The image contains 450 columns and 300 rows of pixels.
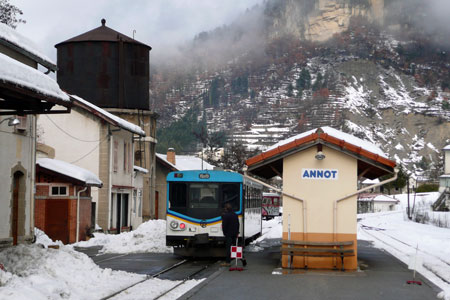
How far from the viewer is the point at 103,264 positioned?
21859 millimetres

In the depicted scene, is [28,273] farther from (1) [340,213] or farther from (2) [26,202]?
(2) [26,202]

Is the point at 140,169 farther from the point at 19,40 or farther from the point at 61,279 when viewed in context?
the point at 61,279

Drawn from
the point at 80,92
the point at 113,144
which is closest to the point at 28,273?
the point at 113,144

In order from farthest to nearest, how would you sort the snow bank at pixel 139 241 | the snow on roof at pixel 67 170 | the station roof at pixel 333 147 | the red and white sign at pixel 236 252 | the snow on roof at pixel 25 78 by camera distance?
1. the snow on roof at pixel 67 170
2. the snow bank at pixel 139 241
3. the red and white sign at pixel 236 252
4. the station roof at pixel 333 147
5. the snow on roof at pixel 25 78

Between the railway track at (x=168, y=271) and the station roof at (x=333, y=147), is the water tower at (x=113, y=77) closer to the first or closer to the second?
the railway track at (x=168, y=271)

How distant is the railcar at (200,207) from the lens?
23672 millimetres

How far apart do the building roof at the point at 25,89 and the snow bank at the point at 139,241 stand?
35.9 ft

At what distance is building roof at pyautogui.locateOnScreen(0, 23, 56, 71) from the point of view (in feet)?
74.6

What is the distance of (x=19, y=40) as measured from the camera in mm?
23938

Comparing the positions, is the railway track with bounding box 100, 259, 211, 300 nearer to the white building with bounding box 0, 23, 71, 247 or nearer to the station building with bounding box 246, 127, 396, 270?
the station building with bounding box 246, 127, 396, 270

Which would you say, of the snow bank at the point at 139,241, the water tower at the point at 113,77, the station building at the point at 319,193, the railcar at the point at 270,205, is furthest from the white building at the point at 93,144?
the railcar at the point at 270,205

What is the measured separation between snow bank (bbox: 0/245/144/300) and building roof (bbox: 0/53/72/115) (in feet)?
11.2

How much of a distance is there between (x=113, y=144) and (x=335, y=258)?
75.3 feet

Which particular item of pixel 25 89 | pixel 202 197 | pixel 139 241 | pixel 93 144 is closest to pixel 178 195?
pixel 202 197
